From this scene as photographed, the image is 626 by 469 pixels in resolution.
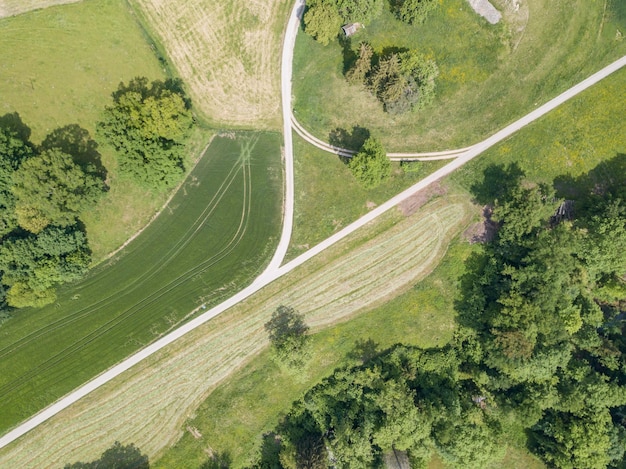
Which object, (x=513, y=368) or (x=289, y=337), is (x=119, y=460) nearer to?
(x=289, y=337)

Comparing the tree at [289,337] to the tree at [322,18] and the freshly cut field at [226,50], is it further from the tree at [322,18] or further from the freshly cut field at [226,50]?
the tree at [322,18]

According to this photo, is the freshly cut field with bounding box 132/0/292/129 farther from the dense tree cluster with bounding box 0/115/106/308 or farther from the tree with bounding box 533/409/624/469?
the tree with bounding box 533/409/624/469

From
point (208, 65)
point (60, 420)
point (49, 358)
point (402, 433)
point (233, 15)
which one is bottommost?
point (402, 433)

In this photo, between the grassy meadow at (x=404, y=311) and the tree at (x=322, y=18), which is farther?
the grassy meadow at (x=404, y=311)

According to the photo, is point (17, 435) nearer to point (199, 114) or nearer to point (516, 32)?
point (199, 114)

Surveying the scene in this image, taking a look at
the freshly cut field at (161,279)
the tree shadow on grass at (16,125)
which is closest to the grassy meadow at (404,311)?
the freshly cut field at (161,279)

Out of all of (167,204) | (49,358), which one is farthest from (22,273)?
(167,204)

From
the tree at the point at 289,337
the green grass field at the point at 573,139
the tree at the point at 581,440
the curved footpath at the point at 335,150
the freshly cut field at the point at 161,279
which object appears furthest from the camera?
the curved footpath at the point at 335,150
